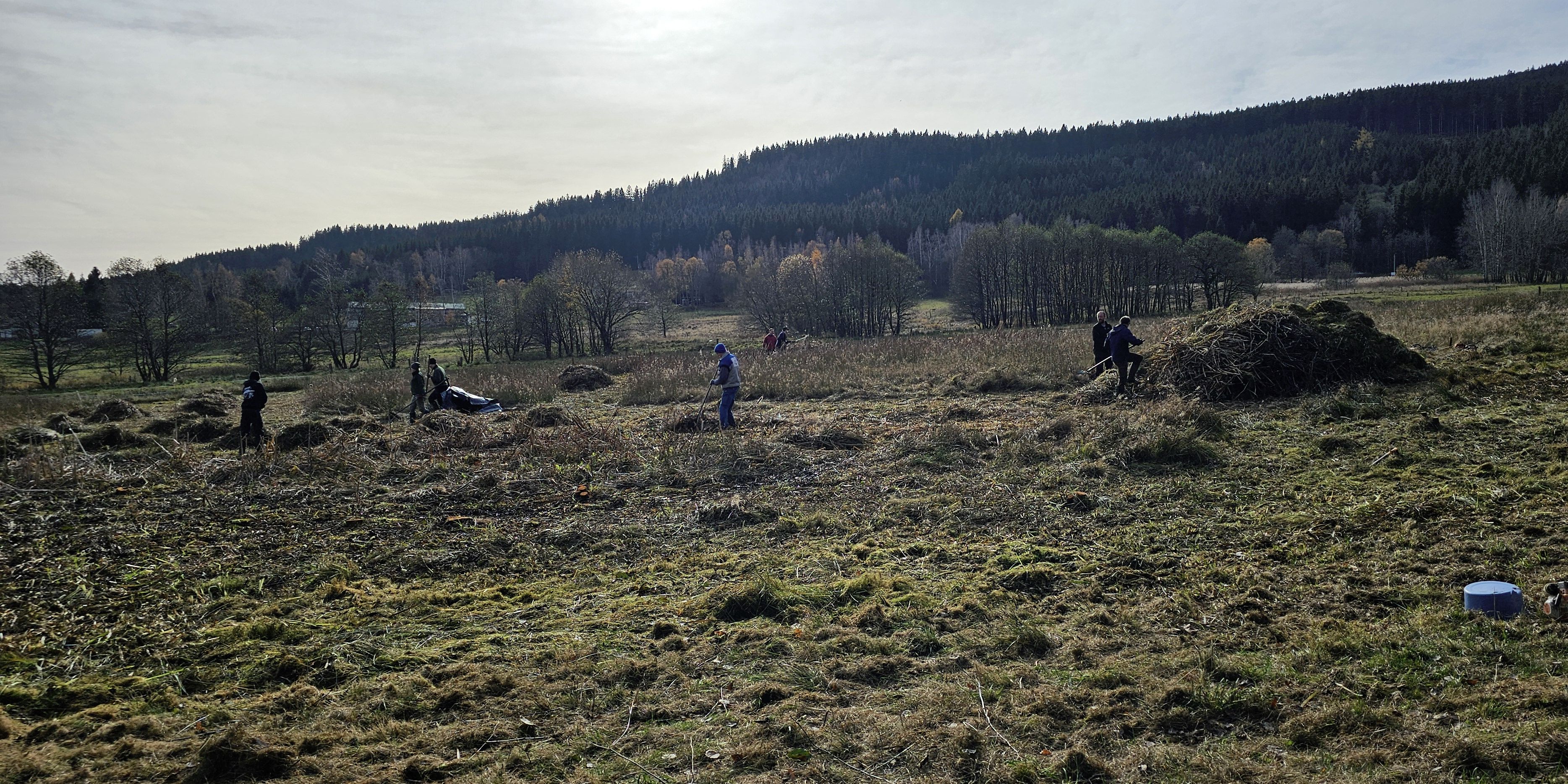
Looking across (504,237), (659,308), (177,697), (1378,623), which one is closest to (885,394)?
(1378,623)

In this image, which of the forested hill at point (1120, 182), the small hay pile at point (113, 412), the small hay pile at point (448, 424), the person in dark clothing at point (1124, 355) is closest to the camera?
the small hay pile at point (448, 424)

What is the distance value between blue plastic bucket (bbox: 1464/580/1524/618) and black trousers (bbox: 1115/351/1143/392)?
9.82 meters

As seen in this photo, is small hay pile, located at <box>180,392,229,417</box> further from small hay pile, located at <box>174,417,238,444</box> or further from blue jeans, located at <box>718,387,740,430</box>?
blue jeans, located at <box>718,387,740,430</box>

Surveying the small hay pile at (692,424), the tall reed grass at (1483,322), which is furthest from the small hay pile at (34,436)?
the tall reed grass at (1483,322)

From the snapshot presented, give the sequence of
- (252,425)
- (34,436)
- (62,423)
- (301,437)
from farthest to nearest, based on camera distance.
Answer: (62,423) → (252,425) → (34,436) → (301,437)

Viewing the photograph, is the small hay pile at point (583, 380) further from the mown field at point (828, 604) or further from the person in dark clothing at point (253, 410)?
the mown field at point (828, 604)

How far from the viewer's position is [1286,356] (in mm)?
13703

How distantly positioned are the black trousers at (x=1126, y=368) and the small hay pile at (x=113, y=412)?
24.4m

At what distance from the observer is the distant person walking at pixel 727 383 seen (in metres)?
14.5

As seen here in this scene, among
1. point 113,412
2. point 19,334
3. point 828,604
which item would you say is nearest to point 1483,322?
point 828,604

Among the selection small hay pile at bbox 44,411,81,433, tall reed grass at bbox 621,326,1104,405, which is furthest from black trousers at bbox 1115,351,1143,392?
small hay pile at bbox 44,411,81,433

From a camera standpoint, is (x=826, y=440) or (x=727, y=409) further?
(x=727, y=409)

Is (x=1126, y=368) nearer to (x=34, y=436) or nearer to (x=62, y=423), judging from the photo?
(x=34, y=436)

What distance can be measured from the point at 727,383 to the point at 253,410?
29.9 ft
